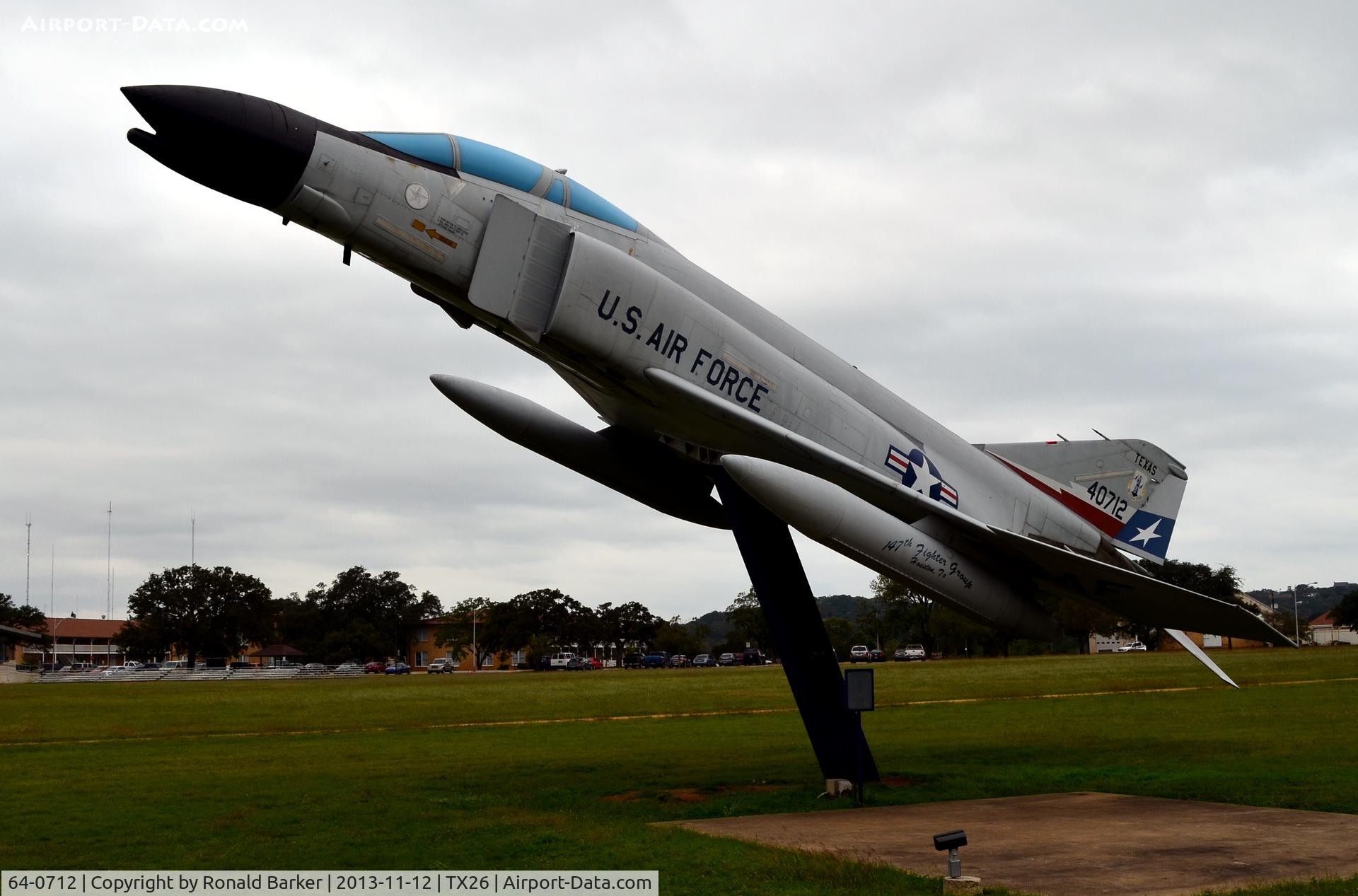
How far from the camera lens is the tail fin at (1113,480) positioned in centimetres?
1688

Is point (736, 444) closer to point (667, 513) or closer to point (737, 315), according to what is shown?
point (737, 315)

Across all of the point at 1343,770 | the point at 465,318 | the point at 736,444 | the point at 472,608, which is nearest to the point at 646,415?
the point at 736,444

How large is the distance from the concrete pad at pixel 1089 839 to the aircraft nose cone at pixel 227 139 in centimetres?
761

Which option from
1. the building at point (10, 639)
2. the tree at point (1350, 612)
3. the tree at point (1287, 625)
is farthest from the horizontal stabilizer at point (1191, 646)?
the tree at point (1350, 612)

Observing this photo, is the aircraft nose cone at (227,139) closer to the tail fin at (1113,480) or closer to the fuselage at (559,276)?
the fuselage at (559,276)

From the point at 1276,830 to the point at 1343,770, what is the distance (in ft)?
18.6

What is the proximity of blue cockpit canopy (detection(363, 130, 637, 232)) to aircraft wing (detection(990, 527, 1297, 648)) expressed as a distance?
20.0ft

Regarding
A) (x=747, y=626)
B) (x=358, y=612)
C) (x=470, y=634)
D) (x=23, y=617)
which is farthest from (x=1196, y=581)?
(x=23, y=617)

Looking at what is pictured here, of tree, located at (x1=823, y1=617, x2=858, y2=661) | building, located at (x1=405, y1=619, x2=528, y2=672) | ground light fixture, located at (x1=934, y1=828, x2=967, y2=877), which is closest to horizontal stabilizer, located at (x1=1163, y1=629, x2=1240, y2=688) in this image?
ground light fixture, located at (x1=934, y1=828, x2=967, y2=877)

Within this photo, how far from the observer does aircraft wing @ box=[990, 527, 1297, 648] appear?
45.4 feet

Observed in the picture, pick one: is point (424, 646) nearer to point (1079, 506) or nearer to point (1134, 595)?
point (1079, 506)

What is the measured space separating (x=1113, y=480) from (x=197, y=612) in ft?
306

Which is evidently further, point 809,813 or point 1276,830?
point 809,813

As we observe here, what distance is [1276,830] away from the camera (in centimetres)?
1088
